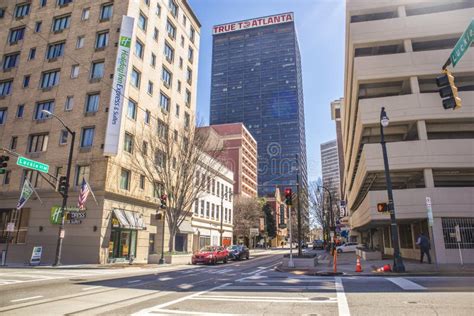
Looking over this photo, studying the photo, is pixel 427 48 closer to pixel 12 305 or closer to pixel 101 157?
pixel 101 157

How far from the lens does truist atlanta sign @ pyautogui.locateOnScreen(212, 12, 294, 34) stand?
→ 16238cm

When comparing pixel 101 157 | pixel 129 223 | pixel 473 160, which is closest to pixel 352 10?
pixel 473 160

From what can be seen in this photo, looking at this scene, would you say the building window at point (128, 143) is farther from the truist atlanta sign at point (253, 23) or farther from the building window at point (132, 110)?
the truist atlanta sign at point (253, 23)

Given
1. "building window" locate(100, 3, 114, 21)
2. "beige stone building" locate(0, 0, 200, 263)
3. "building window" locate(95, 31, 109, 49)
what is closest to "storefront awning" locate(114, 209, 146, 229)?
"beige stone building" locate(0, 0, 200, 263)

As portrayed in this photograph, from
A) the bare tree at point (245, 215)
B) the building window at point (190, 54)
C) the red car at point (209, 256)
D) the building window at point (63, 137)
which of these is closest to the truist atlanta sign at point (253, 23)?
the bare tree at point (245, 215)

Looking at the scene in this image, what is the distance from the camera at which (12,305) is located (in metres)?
8.66

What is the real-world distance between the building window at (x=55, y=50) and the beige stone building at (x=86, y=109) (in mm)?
106

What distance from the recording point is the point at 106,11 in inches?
1318

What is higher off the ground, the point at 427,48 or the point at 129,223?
the point at 427,48

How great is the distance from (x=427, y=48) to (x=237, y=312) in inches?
1191

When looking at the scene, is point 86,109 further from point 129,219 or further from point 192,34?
point 192,34

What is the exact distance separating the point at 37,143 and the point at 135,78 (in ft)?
35.9

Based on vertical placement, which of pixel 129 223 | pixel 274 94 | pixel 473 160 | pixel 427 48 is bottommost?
pixel 129 223

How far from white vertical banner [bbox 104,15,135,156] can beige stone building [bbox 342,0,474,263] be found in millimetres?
19954
